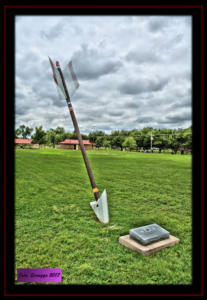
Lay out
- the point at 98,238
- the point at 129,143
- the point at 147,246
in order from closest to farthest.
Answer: the point at 147,246 < the point at 98,238 < the point at 129,143

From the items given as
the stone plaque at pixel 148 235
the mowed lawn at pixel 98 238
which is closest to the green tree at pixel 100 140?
the mowed lawn at pixel 98 238

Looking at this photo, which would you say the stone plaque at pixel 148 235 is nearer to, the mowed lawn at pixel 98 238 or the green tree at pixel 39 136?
the mowed lawn at pixel 98 238

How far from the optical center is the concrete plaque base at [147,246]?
2.85 metres

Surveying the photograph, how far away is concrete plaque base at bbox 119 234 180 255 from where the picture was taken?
2847 millimetres

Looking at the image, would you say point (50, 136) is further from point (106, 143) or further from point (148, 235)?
point (148, 235)

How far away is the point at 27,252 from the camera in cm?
298

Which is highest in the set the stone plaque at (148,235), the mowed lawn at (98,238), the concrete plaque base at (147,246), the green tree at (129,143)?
the green tree at (129,143)

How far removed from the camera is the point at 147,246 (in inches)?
116

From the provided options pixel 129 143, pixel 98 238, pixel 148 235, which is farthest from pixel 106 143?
pixel 148 235

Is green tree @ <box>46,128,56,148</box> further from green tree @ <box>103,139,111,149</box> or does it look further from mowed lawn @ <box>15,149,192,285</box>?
mowed lawn @ <box>15,149,192,285</box>

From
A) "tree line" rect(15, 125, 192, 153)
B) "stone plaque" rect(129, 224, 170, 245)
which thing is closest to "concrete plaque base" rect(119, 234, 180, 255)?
"stone plaque" rect(129, 224, 170, 245)

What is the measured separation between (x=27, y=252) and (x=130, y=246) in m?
1.69

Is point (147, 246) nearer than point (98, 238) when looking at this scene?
Yes
